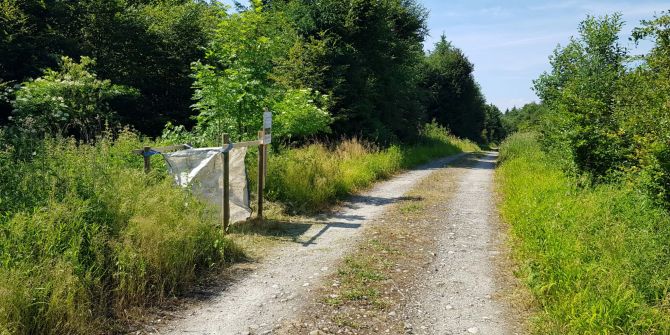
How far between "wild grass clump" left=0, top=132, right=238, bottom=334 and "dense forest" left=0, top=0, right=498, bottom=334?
18 mm

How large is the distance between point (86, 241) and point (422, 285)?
3636mm

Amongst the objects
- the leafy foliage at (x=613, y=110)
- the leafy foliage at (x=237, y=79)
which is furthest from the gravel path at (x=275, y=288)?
the leafy foliage at (x=613, y=110)

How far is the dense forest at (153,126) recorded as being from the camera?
4266mm

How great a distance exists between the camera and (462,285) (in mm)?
5484

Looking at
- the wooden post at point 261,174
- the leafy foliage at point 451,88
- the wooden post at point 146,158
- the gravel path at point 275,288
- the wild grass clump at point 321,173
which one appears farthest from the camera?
the leafy foliage at point 451,88

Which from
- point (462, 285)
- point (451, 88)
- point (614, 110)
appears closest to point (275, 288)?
point (462, 285)

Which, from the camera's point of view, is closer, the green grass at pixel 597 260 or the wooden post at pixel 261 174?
the green grass at pixel 597 260

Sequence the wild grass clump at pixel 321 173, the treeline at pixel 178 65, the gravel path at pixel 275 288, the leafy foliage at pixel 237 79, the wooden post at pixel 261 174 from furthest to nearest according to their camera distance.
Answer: the treeline at pixel 178 65, the wild grass clump at pixel 321 173, the leafy foliage at pixel 237 79, the wooden post at pixel 261 174, the gravel path at pixel 275 288

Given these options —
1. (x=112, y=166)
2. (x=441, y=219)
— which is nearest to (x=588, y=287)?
(x=441, y=219)

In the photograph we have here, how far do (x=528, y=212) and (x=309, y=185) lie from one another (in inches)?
170

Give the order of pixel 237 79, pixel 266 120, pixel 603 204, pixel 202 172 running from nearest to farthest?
pixel 202 172, pixel 603 204, pixel 266 120, pixel 237 79

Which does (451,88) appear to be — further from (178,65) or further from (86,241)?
(86,241)

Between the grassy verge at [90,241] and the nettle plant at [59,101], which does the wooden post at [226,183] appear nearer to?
the grassy verge at [90,241]

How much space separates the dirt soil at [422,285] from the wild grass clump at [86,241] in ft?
5.13
